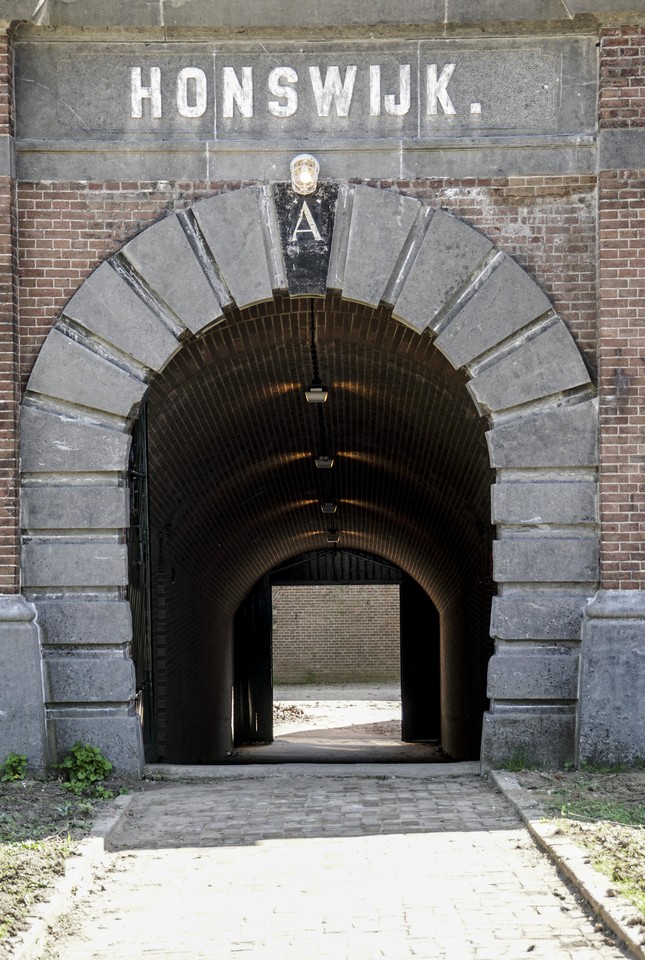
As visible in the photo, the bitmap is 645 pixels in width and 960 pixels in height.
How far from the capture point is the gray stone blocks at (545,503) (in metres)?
8.72

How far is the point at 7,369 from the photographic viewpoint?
28.2ft

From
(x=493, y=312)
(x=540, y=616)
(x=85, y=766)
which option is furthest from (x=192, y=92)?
(x=85, y=766)

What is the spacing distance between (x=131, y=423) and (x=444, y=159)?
3.08 meters

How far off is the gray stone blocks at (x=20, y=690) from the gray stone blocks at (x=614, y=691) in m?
3.91

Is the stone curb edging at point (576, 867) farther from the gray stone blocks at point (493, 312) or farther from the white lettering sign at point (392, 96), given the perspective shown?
the white lettering sign at point (392, 96)

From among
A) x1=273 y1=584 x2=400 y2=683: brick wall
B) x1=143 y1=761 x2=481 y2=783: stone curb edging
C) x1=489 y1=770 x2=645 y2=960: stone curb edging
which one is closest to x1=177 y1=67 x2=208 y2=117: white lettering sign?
x1=143 y1=761 x2=481 y2=783: stone curb edging

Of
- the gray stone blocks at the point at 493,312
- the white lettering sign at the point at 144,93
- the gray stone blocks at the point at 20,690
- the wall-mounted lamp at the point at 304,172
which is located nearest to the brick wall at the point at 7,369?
the gray stone blocks at the point at 20,690

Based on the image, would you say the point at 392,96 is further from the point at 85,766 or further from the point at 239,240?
the point at 85,766

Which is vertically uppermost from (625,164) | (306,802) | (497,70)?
(497,70)

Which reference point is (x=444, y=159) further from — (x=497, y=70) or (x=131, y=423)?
(x=131, y=423)

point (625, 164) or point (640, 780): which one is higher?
point (625, 164)

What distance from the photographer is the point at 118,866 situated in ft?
21.3

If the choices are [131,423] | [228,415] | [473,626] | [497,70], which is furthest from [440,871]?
[473,626]

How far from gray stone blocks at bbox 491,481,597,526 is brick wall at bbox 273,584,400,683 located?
2226 centimetres
